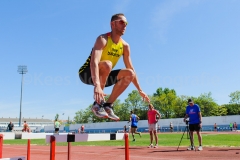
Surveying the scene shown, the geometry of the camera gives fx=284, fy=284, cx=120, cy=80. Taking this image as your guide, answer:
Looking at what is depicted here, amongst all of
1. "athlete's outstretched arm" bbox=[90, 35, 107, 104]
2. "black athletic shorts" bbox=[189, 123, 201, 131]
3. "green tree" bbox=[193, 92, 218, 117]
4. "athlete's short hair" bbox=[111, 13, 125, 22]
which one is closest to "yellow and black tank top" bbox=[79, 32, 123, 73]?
"athlete's outstretched arm" bbox=[90, 35, 107, 104]

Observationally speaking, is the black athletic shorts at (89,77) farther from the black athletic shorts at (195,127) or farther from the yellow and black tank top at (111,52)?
the black athletic shorts at (195,127)

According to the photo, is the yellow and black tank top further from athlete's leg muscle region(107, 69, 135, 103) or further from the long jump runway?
the long jump runway

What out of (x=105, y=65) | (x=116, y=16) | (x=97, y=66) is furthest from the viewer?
(x=116, y=16)

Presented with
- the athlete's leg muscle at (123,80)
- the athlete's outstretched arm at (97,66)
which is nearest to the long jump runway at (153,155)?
the athlete's leg muscle at (123,80)

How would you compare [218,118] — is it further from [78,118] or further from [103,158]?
[78,118]

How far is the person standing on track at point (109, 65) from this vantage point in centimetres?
353

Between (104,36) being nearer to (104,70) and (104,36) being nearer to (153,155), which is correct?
(104,70)

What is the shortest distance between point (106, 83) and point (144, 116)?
80.9m

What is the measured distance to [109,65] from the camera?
357cm

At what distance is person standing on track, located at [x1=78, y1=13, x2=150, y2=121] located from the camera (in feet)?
11.6

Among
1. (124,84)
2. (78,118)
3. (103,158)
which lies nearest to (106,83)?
(124,84)

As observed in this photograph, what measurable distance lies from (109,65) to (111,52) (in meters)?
0.29

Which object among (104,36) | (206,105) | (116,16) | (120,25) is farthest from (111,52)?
(206,105)

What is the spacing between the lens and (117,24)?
379 cm
